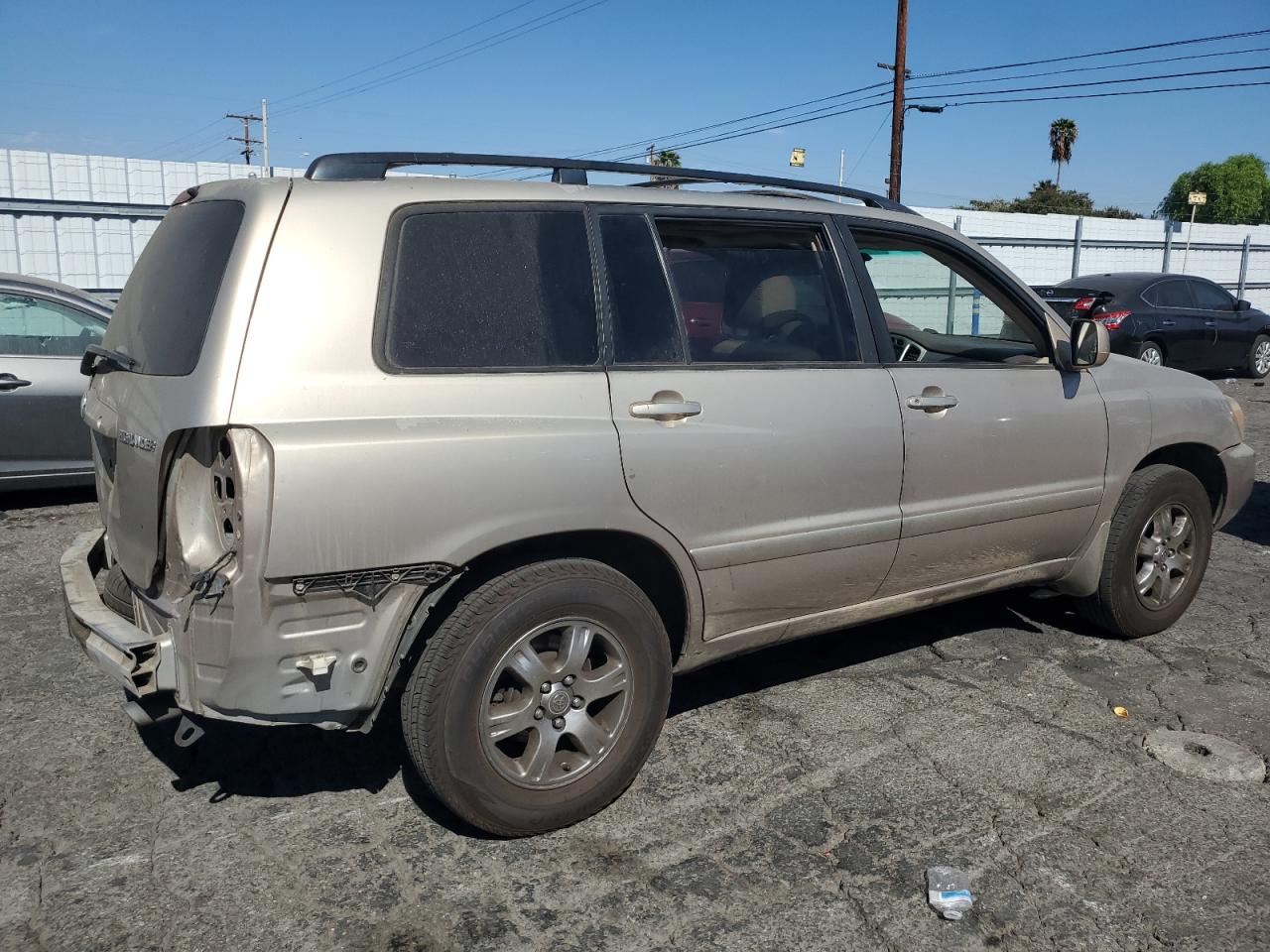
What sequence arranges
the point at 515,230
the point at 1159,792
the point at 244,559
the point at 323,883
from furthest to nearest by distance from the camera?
the point at 1159,792, the point at 515,230, the point at 323,883, the point at 244,559

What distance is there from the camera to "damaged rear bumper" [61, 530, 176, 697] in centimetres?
282

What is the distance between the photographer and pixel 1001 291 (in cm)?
440

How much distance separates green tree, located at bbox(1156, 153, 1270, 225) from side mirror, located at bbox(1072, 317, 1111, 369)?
101 metres

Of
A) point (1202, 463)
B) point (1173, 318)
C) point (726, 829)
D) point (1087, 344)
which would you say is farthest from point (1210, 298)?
point (726, 829)

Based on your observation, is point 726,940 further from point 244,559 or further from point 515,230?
point 515,230

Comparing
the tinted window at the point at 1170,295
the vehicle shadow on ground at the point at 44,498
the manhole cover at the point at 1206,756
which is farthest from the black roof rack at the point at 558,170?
the tinted window at the point at 1170,295

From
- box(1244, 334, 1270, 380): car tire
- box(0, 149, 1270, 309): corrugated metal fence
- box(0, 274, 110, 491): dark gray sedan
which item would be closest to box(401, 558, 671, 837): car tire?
box(0, 274, 110, 491): dark gray sedan

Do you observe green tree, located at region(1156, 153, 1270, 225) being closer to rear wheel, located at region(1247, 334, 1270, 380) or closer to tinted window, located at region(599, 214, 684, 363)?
rear wheel, located at region(1247, 334, 1270, 380)

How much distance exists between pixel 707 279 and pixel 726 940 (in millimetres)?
2006

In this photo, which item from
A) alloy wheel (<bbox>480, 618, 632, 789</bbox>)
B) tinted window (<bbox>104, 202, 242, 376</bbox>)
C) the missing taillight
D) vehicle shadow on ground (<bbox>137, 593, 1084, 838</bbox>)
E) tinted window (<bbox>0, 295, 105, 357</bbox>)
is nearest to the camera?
tinted window (<bbox>104, 202, 242, 376</bbox>)

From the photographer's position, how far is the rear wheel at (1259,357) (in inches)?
638

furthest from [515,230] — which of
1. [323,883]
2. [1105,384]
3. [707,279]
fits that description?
[1105,384]

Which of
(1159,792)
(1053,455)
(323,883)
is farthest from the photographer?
(1053,455)

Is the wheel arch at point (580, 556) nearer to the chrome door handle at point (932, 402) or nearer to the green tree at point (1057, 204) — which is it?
the chrome door handle at point (932, 402)
